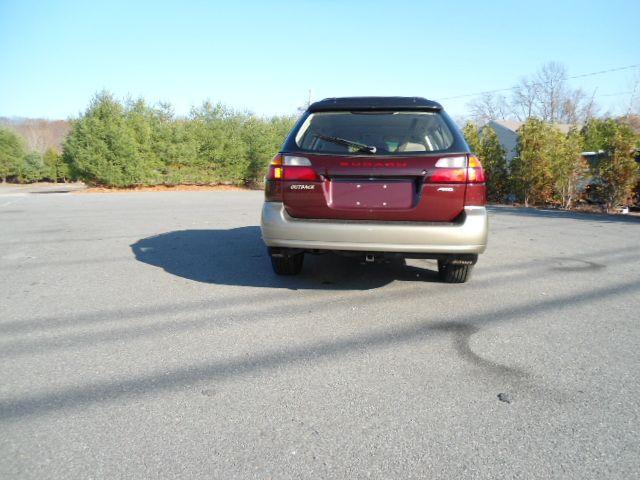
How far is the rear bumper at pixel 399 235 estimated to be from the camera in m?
3.28

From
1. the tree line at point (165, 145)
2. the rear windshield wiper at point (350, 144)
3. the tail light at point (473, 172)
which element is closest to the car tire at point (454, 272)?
the tail light at point (473, 172)

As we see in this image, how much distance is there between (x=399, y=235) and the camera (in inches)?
129

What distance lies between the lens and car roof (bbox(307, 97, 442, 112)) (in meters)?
3.58

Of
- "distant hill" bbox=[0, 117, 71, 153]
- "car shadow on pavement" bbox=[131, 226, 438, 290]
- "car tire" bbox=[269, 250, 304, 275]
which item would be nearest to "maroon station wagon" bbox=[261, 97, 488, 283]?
"car tire" bbox=[269, 250, 304, 275]

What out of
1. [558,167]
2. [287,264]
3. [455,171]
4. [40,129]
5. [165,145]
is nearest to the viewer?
[455,171]

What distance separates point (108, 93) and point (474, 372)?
77.2ft

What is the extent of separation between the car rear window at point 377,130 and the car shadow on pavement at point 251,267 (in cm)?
134

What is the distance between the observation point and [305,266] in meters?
4.87

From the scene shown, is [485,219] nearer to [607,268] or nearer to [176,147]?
[607,268]

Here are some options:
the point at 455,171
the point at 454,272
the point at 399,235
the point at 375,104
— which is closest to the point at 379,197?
the point at 399,235

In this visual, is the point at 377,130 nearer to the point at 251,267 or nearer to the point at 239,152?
the point at 251,267

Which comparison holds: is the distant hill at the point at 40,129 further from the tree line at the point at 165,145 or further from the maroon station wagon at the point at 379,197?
the maroon station wagon at the point at 379,197

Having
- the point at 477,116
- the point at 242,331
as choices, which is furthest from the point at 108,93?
the point at 477,116

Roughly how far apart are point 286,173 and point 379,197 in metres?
0.76
